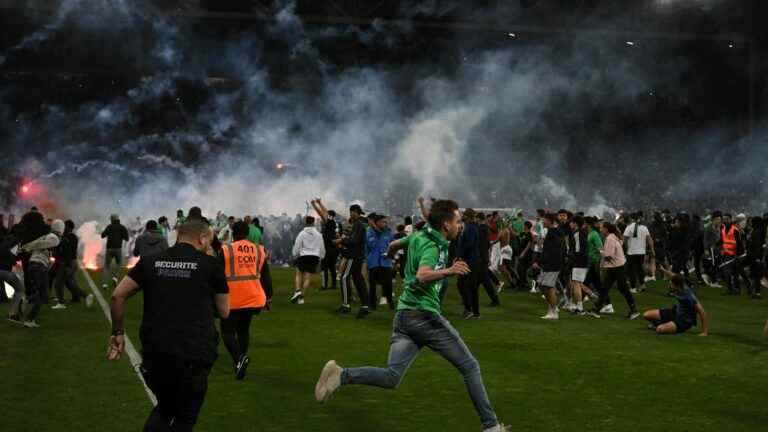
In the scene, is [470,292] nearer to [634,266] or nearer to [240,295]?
[634,266]

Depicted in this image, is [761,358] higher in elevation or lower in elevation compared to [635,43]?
lower

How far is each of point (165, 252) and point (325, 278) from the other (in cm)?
1677

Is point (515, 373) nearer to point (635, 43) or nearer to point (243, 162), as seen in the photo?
point (635, 43)

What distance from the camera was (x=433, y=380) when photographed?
9227mm

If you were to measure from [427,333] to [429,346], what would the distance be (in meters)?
0.11

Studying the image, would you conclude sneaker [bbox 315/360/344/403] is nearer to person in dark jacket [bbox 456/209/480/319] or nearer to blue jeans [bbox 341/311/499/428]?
blue jeans [bbox 341/311/499/428]

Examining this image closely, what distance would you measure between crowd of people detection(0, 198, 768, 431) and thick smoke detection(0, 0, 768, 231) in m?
12.1

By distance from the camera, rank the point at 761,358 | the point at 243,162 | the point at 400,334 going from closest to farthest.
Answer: the point at 400,334
the point at 761,358
the point at 243,162

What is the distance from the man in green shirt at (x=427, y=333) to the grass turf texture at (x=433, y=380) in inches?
31.3

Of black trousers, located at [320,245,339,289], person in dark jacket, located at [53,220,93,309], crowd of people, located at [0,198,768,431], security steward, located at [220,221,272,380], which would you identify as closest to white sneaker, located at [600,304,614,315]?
crowd of people, located at [0,198,768,431]

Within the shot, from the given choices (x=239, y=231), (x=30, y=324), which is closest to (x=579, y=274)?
(x=239, y=231)

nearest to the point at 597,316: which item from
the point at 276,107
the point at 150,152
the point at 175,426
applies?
the point at 175,426

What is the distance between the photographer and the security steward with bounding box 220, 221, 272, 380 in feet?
30.3

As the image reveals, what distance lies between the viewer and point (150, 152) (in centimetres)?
5941
